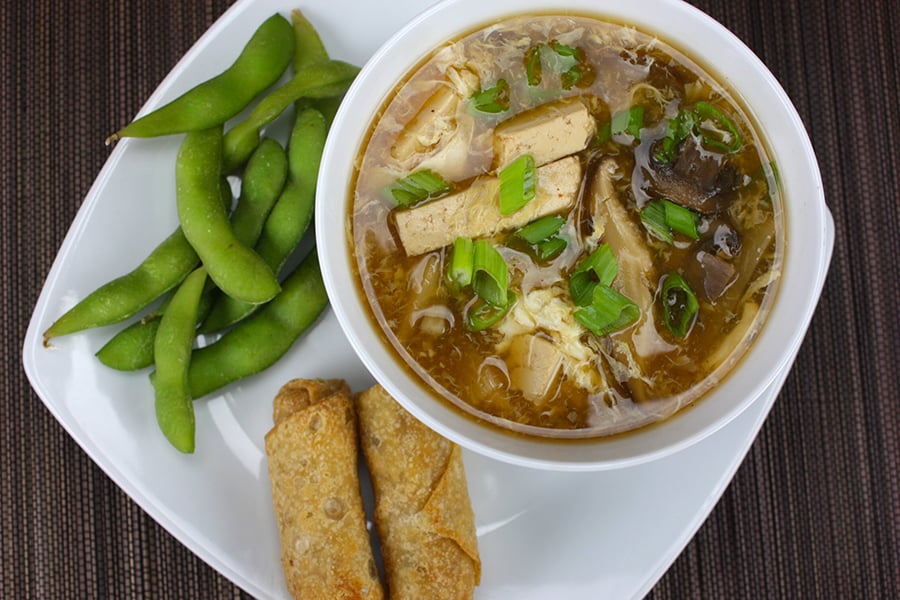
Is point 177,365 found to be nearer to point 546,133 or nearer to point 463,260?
point 463,260

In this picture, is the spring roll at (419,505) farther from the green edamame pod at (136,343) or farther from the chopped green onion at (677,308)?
the chopped green onion at (677,308)

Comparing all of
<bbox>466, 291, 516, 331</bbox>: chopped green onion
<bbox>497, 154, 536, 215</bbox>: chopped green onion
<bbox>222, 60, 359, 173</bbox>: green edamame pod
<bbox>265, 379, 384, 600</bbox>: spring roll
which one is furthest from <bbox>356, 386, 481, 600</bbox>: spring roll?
<bbox>222, 60, 359, 173</bbox>: green edamame pod

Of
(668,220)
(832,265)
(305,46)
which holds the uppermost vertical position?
(305,46)

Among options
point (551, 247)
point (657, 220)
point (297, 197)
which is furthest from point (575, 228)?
point (297, 197)

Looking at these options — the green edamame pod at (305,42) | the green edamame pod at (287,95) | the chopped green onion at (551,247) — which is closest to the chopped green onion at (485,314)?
the chopped green onion at (551,247)

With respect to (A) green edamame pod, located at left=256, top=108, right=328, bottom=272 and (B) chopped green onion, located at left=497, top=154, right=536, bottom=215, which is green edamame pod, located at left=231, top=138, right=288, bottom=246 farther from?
(B) chopped green onion, located at left=497, top=154, right=536, bottom=215

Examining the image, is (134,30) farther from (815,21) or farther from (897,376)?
(897,376)

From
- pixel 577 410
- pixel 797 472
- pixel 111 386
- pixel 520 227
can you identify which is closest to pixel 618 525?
pixel 577 410
